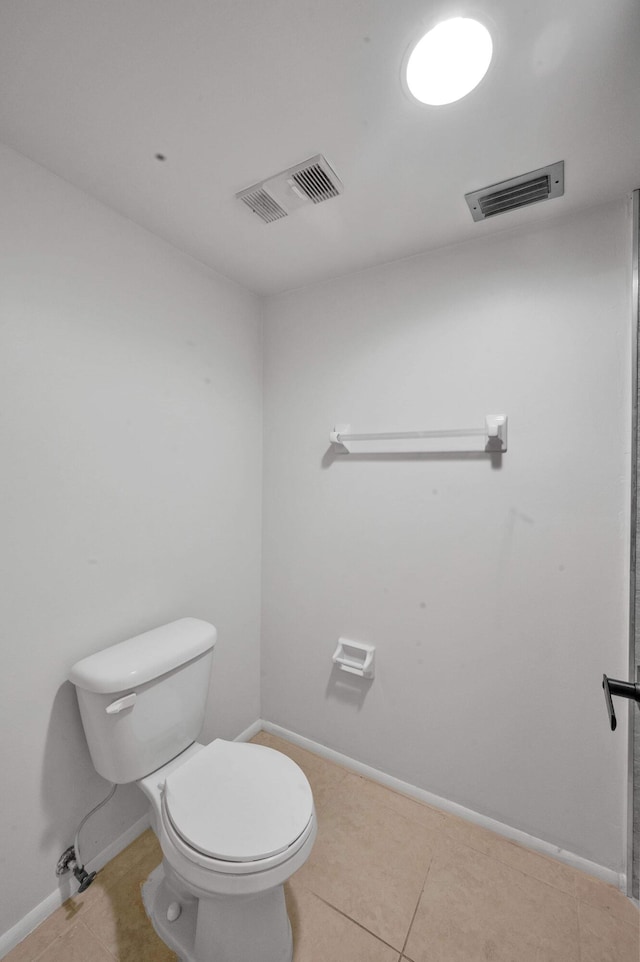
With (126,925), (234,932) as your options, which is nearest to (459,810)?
(234,932)

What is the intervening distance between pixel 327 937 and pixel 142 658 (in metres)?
0.95

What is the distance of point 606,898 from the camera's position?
4.09ft

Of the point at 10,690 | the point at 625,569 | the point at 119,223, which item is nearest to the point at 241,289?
the point at 119,223

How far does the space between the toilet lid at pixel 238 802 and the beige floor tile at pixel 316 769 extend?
0.58 meters

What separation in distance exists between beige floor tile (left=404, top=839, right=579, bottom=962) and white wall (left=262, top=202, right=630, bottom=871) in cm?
18

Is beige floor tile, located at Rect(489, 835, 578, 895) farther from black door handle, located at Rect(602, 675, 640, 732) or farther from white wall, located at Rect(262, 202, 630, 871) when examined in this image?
black door handle, located at Rect(602, 675, 640, 732)

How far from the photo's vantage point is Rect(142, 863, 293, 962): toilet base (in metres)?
1.01

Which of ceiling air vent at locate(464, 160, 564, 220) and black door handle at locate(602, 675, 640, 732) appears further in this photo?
ceiling air vent at locate(464, 160, 564, 220)

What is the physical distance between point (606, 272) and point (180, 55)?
50.5 inches

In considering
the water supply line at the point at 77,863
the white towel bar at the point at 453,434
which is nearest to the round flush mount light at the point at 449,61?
the white towel bar at the point at 453,434

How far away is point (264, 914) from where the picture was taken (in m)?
1.05

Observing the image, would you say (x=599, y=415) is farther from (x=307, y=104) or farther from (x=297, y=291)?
(x=297, y=291)

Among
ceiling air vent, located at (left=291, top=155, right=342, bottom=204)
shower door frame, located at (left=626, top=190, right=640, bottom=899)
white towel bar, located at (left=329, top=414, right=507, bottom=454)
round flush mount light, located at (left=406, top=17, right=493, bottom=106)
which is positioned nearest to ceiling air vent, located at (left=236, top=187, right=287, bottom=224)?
ceiling air vent, located at (left=291, top=155, right=342, bottom=204)

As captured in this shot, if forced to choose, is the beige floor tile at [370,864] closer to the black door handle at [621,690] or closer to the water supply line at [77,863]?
the water supply line at [77,863]
